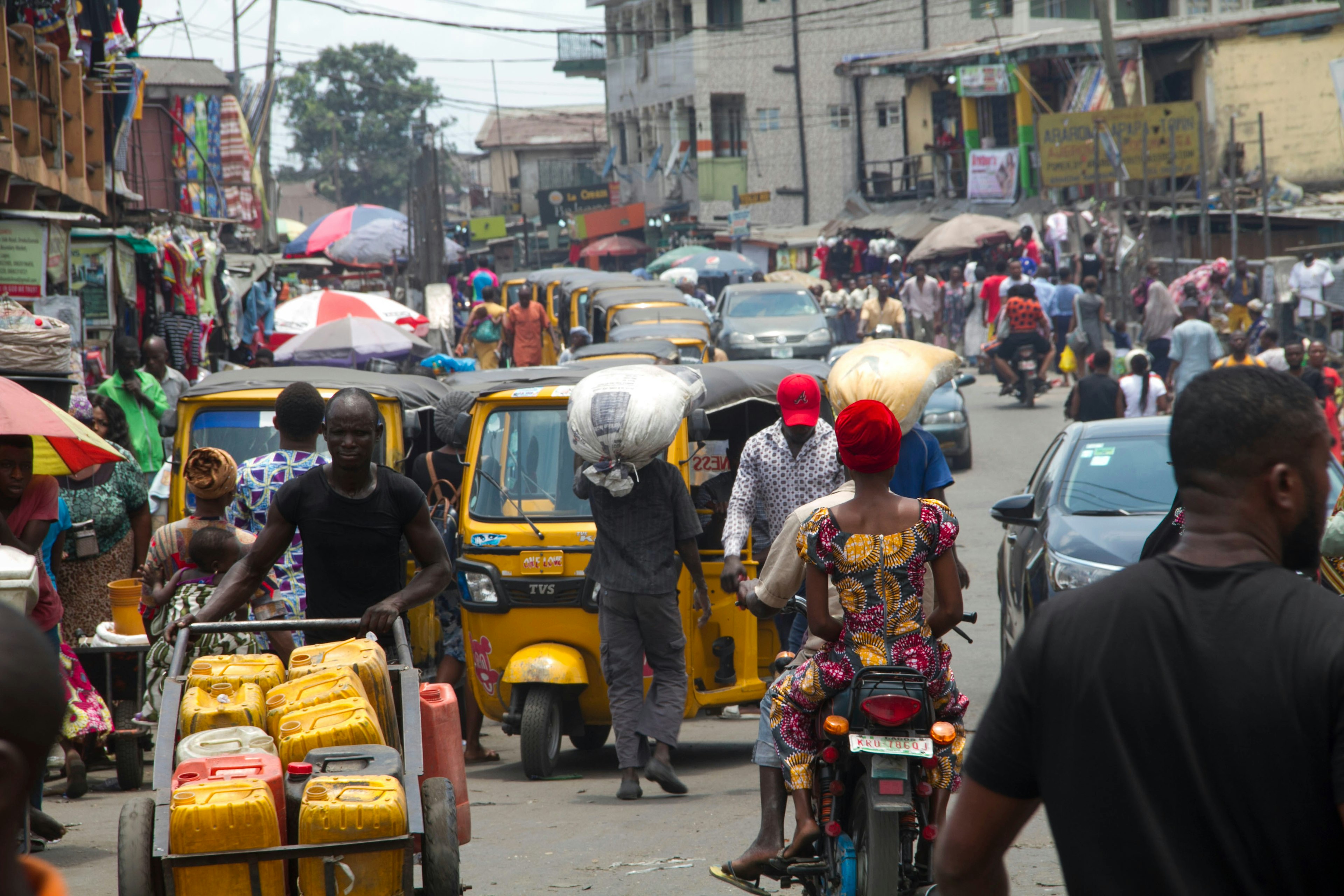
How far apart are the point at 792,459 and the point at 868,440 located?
250cm

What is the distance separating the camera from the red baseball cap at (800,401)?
7.01 m

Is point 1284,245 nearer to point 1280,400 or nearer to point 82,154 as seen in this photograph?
point 82,154

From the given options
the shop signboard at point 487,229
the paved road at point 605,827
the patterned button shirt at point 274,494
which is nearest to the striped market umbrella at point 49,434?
the patterned button shirt at point 274,494

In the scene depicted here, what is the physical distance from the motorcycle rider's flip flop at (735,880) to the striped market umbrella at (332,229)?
87.5 feet

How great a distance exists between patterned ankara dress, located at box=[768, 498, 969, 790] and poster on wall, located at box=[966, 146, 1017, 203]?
35.0 metres

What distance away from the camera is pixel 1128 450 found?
8.61 meters

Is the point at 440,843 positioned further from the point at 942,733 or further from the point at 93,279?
the point at 93,279

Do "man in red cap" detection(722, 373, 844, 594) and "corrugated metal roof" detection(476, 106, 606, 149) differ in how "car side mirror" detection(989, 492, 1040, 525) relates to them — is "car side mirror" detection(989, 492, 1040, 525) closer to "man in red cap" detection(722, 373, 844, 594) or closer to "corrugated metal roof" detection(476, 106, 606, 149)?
"man in red cap" detection(722, 373, 844, 594)

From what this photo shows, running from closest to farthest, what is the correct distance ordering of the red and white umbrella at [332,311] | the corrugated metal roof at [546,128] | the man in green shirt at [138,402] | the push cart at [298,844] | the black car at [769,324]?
the push cart at [298,844] → the man in green shirt at [138,402] → the red and white umbrella at [332,311] → the black car at [769,324] → the corrugated metal roof at [546,128]

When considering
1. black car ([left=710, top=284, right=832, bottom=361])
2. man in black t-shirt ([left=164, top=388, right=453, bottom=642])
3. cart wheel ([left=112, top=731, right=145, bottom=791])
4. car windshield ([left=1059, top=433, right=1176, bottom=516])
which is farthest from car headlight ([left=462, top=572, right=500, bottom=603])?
black car ([left=710, top=284, right=832, bottom=361])

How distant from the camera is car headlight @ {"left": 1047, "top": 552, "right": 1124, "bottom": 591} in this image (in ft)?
24.7

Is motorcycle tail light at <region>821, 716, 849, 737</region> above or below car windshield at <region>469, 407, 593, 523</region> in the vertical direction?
below

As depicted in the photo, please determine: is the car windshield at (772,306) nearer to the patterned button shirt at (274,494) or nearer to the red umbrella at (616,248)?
the patterned button shirt at (274,494)

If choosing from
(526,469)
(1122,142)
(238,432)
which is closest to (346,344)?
(238,432)
